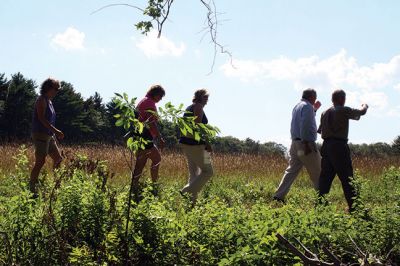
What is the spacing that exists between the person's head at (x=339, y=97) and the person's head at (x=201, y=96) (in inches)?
73.8

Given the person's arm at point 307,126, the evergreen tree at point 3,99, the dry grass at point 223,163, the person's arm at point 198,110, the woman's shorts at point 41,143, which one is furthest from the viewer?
the evergreen tree at point 3,99

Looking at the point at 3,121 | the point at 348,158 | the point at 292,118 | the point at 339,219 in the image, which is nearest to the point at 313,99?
the point at 292,118

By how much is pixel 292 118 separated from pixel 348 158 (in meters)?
1.30

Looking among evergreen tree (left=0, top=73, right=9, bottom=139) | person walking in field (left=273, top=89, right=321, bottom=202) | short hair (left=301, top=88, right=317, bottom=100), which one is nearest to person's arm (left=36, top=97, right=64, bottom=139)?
person walking in field (left=273, top=89, right=321, bottom=202)

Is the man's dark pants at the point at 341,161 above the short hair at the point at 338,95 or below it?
below

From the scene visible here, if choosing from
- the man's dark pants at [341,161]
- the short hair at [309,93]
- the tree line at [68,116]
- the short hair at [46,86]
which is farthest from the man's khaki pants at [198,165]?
the tree line at [68,116]

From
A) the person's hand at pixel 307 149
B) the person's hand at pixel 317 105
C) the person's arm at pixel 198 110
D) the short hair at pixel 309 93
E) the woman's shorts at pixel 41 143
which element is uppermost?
the short hair at pixel 309 93

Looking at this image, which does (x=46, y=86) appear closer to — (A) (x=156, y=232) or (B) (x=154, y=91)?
(B) (x=154, y=91)

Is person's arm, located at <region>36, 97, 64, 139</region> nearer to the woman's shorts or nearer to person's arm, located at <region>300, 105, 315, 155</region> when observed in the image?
the woman's shorts

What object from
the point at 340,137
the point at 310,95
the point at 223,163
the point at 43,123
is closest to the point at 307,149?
the point at 340,137

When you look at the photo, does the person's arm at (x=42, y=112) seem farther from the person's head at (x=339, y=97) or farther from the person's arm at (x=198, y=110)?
the person's head at (x=339, y=97)

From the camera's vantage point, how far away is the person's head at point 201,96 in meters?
7.92

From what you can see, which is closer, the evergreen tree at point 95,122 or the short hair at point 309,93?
the short hair at point 309,93

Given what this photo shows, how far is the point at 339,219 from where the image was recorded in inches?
185
